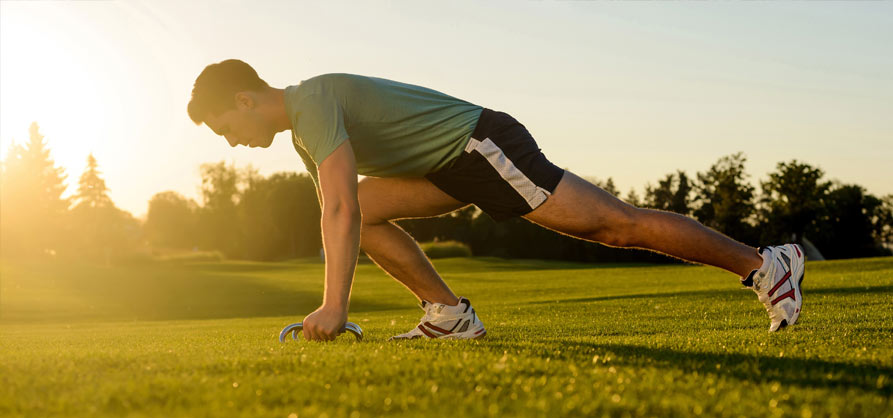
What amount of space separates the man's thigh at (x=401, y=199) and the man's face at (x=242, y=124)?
0.85 m

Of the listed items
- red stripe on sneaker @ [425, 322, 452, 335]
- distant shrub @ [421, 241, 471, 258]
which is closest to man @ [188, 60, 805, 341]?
red stripe on sneaker @ [425, 322, 452, 335]

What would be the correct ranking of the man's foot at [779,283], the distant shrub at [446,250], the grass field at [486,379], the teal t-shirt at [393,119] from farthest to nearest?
the distant shrub at [446,250], the man's foot at [779,283], the teal t-shirt at [393,119], the grass field at [486,379]

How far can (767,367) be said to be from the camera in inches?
110

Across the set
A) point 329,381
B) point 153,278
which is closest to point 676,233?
point 329,381

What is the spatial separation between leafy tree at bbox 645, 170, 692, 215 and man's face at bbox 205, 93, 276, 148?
6869 cm

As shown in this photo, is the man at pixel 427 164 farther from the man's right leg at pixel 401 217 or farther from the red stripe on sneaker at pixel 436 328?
the red stripe on sneaker at pixel 436 328

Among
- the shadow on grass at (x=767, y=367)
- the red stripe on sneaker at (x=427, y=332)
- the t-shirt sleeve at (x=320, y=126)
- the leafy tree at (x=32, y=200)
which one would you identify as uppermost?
the leafy tree at (x=32, y=200)

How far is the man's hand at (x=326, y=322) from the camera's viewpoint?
3.61 meters

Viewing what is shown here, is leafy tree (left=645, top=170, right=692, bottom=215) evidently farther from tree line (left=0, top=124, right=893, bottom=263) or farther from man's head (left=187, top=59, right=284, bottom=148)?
man's head (left=187, top=59, right=284, bottom=148)

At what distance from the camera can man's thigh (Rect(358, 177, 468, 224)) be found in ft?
14.8

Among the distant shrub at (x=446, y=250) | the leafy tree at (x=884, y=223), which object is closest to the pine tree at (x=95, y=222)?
the distant shrub at (x=446, y=250)

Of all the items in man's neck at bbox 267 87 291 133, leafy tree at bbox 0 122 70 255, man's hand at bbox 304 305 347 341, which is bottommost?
man's hand at bbox 304 305 347 341

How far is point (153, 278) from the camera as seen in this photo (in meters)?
26.9

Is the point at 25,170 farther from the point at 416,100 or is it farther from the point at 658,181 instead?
the point at 416,100
